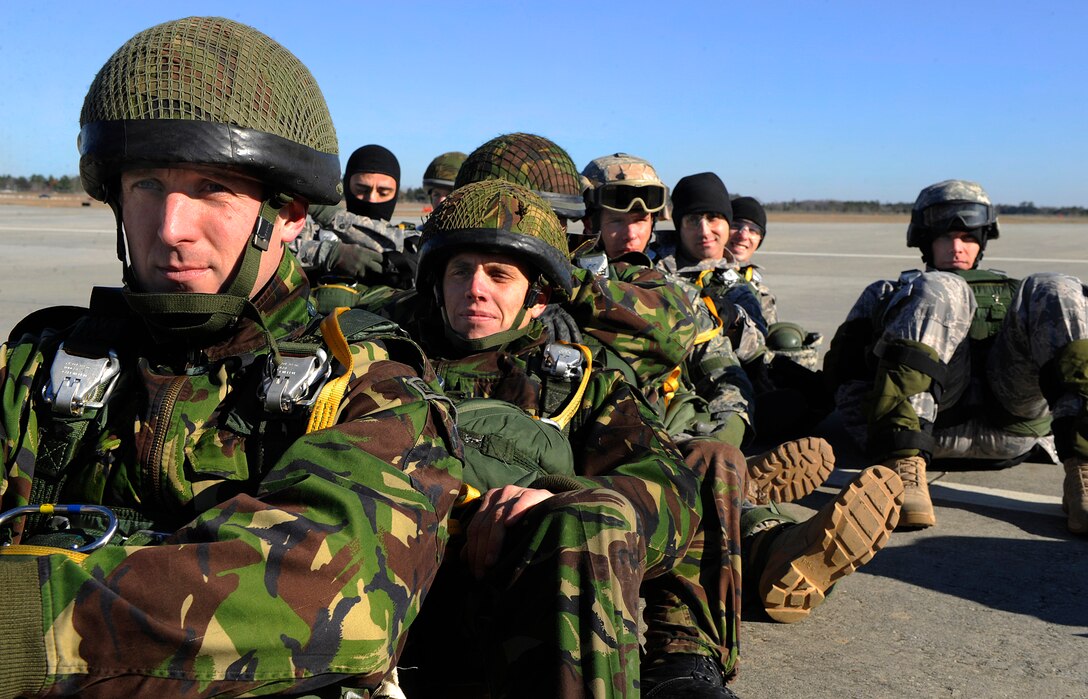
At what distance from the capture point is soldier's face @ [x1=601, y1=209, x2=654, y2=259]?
19.0 feet

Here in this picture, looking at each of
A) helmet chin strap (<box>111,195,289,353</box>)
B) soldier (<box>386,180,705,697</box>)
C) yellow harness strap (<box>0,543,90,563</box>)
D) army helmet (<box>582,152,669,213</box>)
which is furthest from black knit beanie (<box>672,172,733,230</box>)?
yellow harness strap (<box>0,543,90,563</box>)

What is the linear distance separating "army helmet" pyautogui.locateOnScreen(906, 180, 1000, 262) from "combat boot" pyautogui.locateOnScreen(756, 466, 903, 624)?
2.63 meters

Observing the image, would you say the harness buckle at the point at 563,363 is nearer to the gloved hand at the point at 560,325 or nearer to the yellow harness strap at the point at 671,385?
the gloved hand at the point at 560,325

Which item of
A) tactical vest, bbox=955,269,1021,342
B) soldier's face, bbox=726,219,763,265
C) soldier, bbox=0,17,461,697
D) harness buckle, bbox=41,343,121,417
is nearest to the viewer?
soldier, bbox=0,17,461,697

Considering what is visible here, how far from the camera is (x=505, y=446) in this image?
2789mm

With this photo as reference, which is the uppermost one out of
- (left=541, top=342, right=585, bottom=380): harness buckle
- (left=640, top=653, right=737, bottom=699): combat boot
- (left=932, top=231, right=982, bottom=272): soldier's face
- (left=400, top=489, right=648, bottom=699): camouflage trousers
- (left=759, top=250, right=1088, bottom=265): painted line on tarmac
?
(left=932, top=231, right=982, bottom=272): soldier's face

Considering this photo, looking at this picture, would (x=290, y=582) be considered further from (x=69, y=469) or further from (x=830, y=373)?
(x=830, y=373)

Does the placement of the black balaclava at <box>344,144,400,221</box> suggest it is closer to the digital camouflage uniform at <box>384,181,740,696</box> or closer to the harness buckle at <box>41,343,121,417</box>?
the digital camouflage uniform at <box>384,181,740,696</box>

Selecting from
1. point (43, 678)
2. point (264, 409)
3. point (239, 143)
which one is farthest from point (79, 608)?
point (239, 143)

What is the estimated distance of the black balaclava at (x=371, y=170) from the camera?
25.2 ft

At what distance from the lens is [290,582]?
5.67 feet

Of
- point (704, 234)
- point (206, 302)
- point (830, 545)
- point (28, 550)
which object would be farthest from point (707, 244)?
point (28, 550)

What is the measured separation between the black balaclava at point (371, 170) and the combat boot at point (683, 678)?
5113mm

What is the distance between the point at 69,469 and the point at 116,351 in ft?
0.83
